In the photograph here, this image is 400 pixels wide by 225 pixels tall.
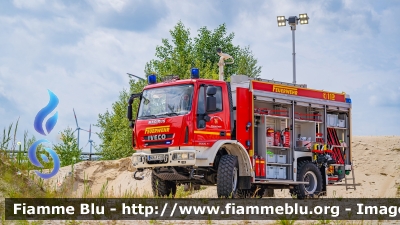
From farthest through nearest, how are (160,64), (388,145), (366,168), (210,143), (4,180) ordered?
(160,64), (388,145), (366,168), (210,143), (4,180)

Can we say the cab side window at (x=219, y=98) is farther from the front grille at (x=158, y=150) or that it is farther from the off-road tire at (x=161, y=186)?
the off-road tire at (x=161, y=186)

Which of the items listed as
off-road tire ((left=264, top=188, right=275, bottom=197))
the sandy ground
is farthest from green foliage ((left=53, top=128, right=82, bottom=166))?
off-road tire ((left=264, top=188, right=275, bottom=197))

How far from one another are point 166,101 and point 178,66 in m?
35.1

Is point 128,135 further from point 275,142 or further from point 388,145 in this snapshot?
point 275,142

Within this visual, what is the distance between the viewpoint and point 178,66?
5244 cm

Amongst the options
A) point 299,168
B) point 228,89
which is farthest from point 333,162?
point 228,89

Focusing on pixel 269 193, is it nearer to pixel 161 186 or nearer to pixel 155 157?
pixel 161 186

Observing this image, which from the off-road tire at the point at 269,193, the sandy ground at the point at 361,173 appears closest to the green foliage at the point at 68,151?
the sandy ground at the point at 361,173

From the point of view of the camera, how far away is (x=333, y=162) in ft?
72.3

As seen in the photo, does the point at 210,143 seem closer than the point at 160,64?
Yes

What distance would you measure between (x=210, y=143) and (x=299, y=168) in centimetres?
443

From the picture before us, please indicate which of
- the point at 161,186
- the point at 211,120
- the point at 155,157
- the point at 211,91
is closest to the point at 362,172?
the point at 161,186

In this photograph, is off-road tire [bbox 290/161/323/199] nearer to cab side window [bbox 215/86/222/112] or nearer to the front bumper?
cab side window [bbox 215/86/222/112]

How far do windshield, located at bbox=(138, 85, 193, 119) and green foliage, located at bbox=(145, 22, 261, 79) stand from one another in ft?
94.6
